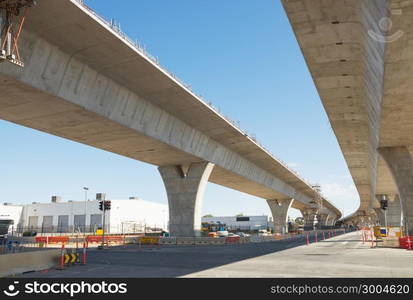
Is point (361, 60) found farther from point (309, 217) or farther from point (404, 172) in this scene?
point (309, 217)

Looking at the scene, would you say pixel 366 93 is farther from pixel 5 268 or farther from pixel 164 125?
pixel 5 268

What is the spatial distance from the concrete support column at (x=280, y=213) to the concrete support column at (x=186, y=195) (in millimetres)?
42530

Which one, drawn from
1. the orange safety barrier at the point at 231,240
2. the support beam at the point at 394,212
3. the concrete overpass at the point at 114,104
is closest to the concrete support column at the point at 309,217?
the support beam at the point at 394,212

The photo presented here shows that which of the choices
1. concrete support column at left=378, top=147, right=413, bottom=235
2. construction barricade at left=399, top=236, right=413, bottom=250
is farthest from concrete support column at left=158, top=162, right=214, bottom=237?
construction barricade at left=399, top=236, right=413, bottom=250

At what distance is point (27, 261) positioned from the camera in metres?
17.1

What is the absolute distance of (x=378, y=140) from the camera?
3058 cm

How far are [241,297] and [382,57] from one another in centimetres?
1074

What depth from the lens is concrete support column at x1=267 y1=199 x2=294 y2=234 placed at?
7950 cm

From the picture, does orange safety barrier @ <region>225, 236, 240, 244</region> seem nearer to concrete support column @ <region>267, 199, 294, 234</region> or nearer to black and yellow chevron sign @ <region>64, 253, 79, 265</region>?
black and yellow chevron sign @ <region>64, 253, 79, 265</region>

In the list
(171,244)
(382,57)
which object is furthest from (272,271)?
(171,244)

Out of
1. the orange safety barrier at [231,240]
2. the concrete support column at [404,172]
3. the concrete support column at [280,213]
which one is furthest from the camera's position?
the concrete support column at [280,213]

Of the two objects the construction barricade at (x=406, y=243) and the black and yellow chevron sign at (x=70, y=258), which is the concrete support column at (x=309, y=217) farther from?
the black and yellow chevron sign at (x=70, y=258)

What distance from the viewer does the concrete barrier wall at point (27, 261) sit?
16.0 metres

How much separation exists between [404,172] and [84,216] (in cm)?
7621
